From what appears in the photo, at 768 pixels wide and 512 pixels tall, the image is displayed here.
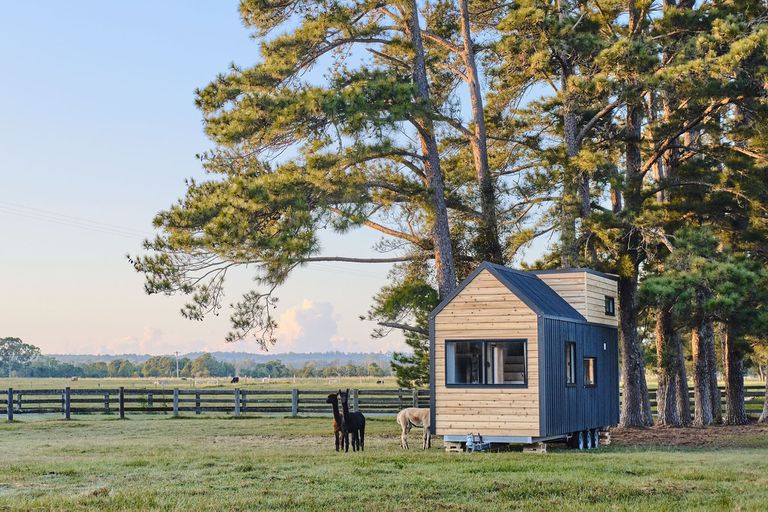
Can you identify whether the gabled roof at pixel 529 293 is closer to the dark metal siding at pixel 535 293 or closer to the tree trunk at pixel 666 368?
the dark metal siding at pixel 535 293

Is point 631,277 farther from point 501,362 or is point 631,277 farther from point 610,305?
point 501,362

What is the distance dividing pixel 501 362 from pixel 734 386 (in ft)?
43.4

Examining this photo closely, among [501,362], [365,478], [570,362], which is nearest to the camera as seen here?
[365,478]

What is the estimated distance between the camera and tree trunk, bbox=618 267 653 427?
31500 millimetres

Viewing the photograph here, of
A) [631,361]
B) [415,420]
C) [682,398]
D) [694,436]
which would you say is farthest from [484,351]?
[682,398]

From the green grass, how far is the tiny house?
120cm

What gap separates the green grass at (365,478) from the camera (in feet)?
42.5

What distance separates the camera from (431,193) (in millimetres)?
29266

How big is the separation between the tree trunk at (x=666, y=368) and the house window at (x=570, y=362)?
879 cm

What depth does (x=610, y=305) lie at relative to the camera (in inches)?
1060

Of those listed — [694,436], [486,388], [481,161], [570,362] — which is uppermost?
[481,161]

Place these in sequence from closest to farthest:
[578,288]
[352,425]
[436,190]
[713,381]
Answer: [352,425] < [578,288] < [436,190] < [713,381]

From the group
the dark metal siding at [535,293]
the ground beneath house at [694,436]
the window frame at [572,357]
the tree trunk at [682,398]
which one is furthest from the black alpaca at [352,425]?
the tree trunk at [682,398]

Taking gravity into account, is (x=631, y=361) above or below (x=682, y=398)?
above
